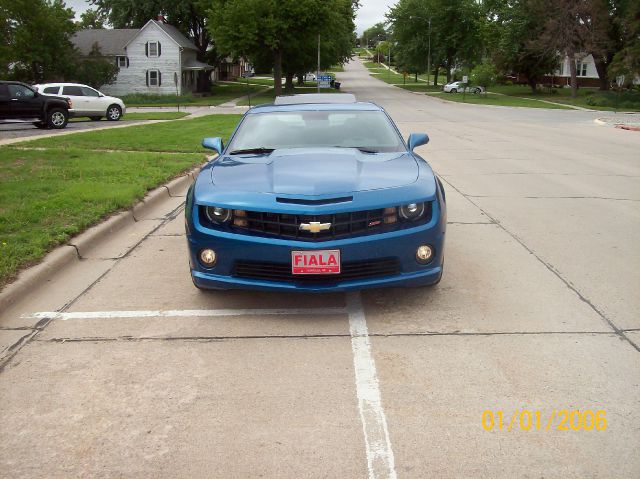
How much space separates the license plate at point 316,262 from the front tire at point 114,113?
25883mm

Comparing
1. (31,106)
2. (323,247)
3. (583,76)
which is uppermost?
(583,76)

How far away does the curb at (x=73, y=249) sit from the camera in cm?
533

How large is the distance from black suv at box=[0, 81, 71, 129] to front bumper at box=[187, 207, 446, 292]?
20.6 m

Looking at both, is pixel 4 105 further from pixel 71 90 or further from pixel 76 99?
pixel 71 90

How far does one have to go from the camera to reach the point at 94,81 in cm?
5450

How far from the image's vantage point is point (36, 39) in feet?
156

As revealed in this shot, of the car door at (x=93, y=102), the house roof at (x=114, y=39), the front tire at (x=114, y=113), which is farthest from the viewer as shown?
the house roof at (x=114, y=39)

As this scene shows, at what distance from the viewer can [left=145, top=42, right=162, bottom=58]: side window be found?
2319 inches

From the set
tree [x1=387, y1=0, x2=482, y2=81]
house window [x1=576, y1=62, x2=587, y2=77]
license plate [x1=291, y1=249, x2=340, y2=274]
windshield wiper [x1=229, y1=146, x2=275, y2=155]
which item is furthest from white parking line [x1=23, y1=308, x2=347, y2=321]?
house window [x1=576, y1=62, x2=587, y2=77]

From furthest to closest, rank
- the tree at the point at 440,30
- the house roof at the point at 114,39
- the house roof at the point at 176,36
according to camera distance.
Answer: the tree at the point at 440,30
the house roof at the point at 114,39
the house roof at the point at 176,36

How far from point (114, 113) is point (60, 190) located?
20.7 m

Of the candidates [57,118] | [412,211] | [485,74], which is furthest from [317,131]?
[485,74]

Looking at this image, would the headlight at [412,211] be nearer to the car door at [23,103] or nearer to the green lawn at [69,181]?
the green lawn at [69,181]

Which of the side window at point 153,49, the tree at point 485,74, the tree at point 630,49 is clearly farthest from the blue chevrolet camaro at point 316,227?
the tree at point 485,74
